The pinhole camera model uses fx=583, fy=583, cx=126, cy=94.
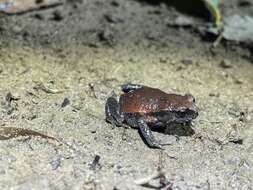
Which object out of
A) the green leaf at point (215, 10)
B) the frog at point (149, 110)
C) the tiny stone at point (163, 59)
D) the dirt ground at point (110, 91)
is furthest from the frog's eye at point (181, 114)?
the green leaf at point (215, 10)

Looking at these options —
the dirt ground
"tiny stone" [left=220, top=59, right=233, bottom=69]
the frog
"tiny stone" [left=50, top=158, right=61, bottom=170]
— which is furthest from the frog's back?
"tiny stone" [left=220, top=59, right=233, bottom=69]

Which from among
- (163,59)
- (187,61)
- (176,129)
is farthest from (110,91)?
(187,61)

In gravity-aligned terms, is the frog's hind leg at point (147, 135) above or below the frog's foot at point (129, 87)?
below

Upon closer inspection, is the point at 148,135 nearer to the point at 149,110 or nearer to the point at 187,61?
the point at 149,110

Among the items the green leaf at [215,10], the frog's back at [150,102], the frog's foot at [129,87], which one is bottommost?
the frog's foot at [129,87]

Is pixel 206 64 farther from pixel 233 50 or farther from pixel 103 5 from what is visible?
pixel 103 5

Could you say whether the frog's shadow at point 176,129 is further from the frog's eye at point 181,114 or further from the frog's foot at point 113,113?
the frog's foot at point 113,113

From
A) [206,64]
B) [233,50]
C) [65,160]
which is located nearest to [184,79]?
[206,64]
